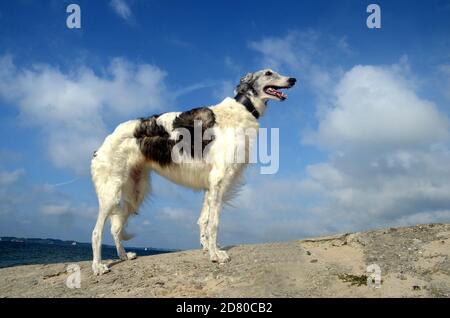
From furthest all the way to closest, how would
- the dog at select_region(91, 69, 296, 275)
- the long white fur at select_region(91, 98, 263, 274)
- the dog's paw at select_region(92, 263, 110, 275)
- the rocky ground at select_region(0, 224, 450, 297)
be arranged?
the dog at select_region(91, 69, 296, 275) → the long white fur at select_region(91, 98, 263, 274) → the dog's paw at select_region(92, 263, 110, 275) → the rocky ground at select_region(0, 224, 450, 297)

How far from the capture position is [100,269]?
10.3m

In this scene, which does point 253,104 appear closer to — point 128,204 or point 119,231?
point 128,204

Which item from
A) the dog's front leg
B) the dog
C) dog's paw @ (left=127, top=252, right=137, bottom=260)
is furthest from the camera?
dog's paw @ (left=127, top=252, right=137, bottom=260)

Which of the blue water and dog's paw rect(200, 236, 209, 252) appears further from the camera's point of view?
the blue water

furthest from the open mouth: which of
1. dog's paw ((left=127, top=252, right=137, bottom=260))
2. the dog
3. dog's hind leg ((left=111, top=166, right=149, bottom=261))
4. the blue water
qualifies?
the blue water

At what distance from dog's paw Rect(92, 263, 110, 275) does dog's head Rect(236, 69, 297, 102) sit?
556cm

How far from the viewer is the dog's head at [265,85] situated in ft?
36.7

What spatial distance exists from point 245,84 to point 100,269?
5915mm

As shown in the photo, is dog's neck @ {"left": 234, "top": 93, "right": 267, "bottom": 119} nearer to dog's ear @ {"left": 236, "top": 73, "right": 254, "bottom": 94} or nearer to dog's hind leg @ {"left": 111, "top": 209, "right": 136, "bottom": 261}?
dog's ear @ {"left": 236, "top": 73, "right": 254, "bottom": 94}

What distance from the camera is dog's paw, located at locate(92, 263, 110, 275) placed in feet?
33.7

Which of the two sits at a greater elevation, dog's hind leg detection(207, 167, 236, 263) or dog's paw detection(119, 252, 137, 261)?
dog's hind leg detection(207, 167, 236, 263)
